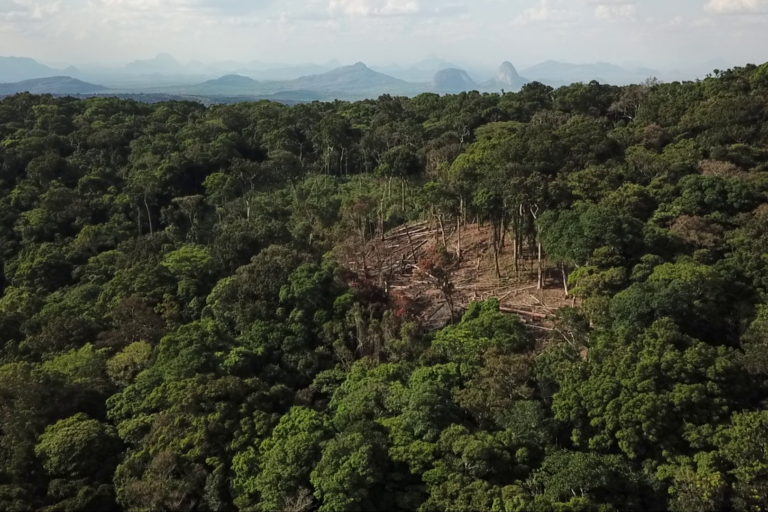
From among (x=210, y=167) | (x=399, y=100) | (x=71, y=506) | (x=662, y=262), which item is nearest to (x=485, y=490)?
(x=71, y=506)

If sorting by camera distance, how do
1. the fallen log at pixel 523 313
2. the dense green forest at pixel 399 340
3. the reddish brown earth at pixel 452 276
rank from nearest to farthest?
the dense green forest at pixel 399 340
the fallen log at pixel 523 313
the reddish brown earth at pixel 452 276

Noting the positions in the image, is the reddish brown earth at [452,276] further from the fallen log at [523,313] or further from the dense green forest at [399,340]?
the dense green forest at [399,340]

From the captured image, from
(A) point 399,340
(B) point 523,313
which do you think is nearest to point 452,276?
(B) point 523,313

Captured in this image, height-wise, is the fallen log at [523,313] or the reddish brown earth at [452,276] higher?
the reddish brown earth at [452,276]

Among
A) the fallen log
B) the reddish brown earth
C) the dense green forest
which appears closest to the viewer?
the dense green forest

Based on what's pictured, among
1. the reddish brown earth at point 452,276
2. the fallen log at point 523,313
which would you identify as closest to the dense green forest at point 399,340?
the reddish brown earth at point 452,276

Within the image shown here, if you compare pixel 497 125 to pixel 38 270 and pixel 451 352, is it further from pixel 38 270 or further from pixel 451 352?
pixel 38 270

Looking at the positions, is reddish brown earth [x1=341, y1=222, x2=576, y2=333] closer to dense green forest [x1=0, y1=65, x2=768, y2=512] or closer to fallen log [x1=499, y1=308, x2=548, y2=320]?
fallen log [x1=499, y1=308, x2=548, y2=320]

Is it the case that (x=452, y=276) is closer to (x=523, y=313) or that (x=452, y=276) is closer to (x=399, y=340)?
(x=523, y=313)

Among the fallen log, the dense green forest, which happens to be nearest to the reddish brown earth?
the fallen log
